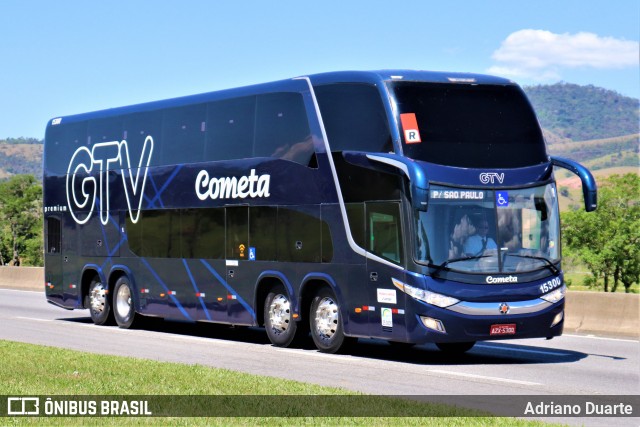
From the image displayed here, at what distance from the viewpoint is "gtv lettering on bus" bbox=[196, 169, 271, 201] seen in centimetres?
2033

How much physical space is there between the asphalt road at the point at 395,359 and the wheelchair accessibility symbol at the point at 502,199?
2335 millimetres

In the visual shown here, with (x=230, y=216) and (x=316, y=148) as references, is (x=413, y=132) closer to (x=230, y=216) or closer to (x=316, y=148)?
(x=316, y=148)

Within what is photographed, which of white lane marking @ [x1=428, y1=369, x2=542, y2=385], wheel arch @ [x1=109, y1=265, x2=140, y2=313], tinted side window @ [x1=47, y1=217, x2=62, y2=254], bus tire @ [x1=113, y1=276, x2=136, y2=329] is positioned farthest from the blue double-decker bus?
tinted side window @ [x1=47, y1=217, x2=62, y2=254]

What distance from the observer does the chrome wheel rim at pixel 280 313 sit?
19.8 meters

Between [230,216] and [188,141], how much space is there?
2.09 meters

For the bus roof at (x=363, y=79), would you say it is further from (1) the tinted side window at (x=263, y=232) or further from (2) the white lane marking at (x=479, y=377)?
(2) the white lane marking at (x=479, y=377)

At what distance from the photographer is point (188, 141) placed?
22.5 m

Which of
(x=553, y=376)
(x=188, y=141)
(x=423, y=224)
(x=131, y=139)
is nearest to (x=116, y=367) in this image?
(x=423, y=224)

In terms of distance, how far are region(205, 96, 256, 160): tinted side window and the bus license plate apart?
5.91 metres

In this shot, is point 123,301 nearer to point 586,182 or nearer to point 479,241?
point 479,241

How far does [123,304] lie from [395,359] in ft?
28.1

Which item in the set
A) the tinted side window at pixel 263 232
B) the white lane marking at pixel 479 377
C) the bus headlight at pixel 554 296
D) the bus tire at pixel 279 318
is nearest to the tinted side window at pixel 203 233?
the tinted side window at pixel 263 232

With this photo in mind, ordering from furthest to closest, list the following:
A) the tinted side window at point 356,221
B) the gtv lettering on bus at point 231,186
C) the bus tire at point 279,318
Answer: the gtv lettering on bus at point 231,186
the bus tire at point 279,318
the tinted side window at point 356,221

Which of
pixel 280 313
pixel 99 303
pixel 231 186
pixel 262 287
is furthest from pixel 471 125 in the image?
pixel 99 303
